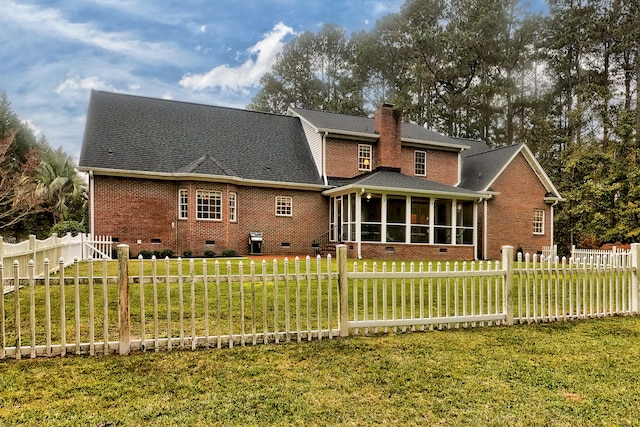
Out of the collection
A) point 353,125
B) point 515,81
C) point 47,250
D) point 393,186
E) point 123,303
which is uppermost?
point 515,81

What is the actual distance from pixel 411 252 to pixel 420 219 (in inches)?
92.5

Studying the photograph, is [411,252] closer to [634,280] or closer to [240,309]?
[634,280]

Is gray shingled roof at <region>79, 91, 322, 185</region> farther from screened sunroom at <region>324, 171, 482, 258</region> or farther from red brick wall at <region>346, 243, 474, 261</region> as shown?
red brick wall at <region>346, 243, 474, 261</region>

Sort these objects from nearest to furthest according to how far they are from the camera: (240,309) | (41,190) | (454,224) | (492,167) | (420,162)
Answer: (240,309), (454,224), (492,167), (420,162), (41,190)

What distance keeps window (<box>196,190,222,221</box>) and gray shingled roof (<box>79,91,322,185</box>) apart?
97 centimetres

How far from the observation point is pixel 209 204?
17.7 meters

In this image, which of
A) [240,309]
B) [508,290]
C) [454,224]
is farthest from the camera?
[454,224]

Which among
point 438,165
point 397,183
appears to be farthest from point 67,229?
point 438,165

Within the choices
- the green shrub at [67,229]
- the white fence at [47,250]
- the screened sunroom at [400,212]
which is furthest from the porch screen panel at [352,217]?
the green shrub at [67,229]

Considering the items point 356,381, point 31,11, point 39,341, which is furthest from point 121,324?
point 31,11

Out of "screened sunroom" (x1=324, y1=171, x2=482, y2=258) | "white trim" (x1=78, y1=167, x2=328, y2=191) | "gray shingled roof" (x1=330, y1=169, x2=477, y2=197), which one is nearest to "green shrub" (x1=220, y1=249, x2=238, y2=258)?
"white trim" (x1=78, y1=167, x2=328, y2=191)

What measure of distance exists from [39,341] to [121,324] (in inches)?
50.2

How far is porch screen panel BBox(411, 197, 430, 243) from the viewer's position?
1926 cm

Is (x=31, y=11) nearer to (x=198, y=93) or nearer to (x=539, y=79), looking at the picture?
(x=198, y=93)
